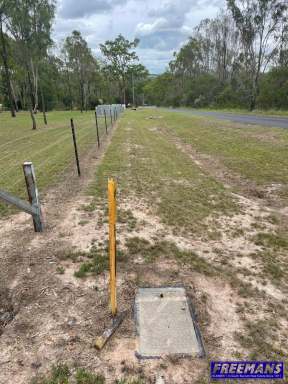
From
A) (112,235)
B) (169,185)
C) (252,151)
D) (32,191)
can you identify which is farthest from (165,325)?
(252,151)

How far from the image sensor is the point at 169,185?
19.2 ft

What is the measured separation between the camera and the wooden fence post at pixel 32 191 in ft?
11.1

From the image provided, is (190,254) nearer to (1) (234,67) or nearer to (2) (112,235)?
(2) (112,235)

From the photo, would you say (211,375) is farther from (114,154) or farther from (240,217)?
(114,154)

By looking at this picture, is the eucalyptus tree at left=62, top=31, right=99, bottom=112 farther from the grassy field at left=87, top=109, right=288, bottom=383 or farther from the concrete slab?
the concrete slab

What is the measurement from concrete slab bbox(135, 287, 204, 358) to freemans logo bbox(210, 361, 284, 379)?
155 millimetres

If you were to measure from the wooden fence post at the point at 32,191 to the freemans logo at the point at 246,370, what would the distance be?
8.94 ft

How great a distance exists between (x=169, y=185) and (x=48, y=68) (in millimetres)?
40649

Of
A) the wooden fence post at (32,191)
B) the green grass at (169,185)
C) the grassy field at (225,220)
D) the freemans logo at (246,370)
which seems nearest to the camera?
the freemans logo at (246,370)

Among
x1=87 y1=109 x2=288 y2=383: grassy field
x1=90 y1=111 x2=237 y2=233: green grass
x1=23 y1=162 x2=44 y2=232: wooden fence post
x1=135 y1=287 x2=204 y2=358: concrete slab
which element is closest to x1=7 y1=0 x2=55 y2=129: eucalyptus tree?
x1=90 y1=111 x2=237 y2=233: green grass

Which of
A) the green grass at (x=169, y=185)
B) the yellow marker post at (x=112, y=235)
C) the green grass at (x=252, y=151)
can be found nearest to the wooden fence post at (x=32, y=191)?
the green grass at (x=169, y=185)

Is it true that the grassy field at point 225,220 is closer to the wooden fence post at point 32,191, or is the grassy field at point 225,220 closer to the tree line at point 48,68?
the wooden fence post at point 32,191

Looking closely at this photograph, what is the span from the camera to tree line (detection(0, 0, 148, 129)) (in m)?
17.6

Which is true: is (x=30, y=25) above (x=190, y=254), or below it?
above
